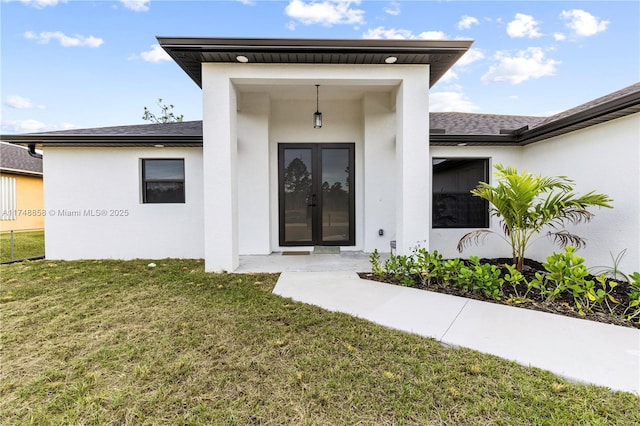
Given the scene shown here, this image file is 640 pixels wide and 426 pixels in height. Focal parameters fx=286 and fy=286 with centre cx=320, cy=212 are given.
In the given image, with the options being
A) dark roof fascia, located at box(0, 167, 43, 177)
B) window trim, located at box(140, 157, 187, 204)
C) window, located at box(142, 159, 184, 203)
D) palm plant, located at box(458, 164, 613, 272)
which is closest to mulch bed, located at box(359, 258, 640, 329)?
palm plant, located at box(458, 164, 613, 272)

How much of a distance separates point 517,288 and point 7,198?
50.6 feet

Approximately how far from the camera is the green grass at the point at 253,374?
6.20 ft

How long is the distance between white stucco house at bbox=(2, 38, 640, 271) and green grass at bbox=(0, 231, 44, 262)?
4.17 feet

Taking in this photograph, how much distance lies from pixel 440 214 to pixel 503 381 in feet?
16.9

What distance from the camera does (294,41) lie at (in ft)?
15.3

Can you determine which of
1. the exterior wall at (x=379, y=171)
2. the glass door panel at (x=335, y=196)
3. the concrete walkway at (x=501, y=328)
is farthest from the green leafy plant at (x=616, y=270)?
the glass door panel at (x=335, y=196)

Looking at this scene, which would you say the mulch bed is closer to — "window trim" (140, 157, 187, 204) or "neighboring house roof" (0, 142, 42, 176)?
"window trim" (140, 157, 187, 204)

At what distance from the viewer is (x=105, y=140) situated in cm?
663

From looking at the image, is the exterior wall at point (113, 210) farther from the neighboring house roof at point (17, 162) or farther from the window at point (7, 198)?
the neighboring house roof at point (17, 162)

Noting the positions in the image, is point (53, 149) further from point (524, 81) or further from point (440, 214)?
point (524, 81)

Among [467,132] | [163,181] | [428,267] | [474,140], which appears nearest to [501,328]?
[428,267]

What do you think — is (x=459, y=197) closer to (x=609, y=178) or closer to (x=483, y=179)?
(x=483, y=179)

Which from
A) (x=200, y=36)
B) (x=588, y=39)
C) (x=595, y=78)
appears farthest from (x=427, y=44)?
(x=595, y=78)

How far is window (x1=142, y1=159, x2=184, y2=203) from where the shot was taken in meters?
7.07
